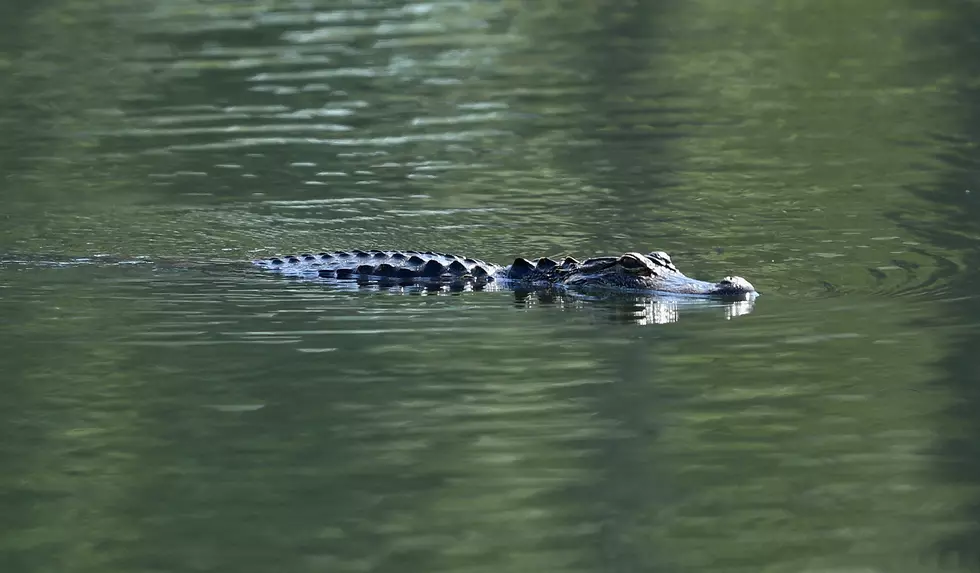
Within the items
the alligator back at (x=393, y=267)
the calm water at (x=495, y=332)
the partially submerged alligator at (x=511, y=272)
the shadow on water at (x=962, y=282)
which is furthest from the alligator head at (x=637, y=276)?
the shadow on water at (x=962, y=282)

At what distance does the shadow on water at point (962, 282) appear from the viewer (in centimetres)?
770

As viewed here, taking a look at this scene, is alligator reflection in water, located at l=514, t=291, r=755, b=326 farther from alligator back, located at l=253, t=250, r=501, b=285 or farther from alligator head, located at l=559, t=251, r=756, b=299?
alligator back, located at l=253, t=250, r=501, b=285

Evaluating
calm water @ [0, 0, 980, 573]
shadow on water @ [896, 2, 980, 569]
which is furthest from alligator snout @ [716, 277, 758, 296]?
shadow on water @ [896, 2, 980, 569]

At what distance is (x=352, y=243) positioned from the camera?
15.1 meters

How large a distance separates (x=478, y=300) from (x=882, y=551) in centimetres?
581

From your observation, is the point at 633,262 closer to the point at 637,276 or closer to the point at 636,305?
the point at 637,276

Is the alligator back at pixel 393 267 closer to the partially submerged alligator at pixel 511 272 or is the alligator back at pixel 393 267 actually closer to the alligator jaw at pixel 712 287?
the partially submerged alligator at pixel 511 272

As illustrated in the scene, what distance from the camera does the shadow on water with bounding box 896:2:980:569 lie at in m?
7.70

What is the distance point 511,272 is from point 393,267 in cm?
93

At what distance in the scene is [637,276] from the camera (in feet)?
41.4

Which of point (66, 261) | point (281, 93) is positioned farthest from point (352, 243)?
point (281, 93)

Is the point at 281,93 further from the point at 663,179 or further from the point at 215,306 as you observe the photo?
the point at 215,306

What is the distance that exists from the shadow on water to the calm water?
38mm

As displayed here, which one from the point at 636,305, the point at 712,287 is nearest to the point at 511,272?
the point at 636,305
